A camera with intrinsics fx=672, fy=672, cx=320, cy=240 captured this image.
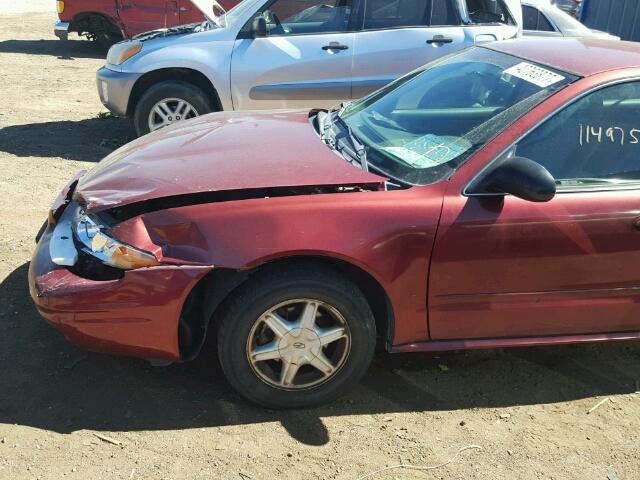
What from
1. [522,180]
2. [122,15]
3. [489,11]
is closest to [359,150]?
[522,180]

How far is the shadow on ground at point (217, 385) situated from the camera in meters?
3.07

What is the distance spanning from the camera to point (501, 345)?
319 centimetres

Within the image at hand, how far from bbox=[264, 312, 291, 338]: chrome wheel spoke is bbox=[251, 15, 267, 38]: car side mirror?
4.27 m

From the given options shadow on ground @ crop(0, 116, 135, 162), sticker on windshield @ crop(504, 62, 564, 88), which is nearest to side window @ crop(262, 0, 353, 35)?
shadow on ground @ crop(0, 116, 135, 162)

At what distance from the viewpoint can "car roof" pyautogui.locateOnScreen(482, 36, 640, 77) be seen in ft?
10.6

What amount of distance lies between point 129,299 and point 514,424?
72.9 inches

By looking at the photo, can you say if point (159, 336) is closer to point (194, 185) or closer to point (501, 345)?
point (194, 185)

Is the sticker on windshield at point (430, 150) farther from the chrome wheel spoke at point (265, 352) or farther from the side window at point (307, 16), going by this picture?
the side window at point (307, 16)

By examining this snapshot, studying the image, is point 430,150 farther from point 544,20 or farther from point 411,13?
point 544,20

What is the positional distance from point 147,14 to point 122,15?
567 millimetres

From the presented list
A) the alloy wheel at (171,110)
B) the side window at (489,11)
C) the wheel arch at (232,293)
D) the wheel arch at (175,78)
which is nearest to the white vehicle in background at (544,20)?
the side window at (489,11)

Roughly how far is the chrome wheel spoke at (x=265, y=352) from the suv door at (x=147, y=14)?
10.2 m

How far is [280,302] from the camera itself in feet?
9.60

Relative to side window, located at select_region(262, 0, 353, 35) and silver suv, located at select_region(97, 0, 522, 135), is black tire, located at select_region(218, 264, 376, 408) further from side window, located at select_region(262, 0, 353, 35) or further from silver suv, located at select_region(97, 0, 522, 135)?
side window, located at select_region(262, 0, 353, 35)
